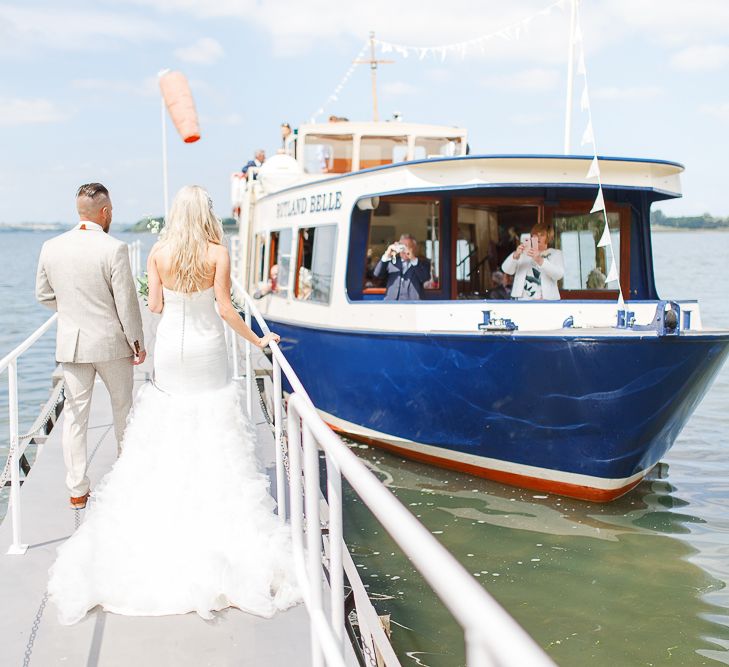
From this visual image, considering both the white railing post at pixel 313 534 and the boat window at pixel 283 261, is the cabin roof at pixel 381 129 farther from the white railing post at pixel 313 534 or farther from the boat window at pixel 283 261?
the white railing post at pixel 313 534

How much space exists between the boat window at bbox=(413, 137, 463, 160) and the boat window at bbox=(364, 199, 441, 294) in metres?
3.53

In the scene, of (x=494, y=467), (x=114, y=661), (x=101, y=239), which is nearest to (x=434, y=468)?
(x=494, y=467)

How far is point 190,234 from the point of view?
3.48 m

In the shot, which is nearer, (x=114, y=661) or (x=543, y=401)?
(x=114, y=661)

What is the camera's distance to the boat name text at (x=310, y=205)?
27.9ft

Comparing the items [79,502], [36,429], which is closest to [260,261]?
[36,429]

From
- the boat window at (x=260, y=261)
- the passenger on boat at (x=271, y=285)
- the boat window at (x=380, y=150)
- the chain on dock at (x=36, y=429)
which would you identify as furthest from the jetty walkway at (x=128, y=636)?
the boat window at (x=380, y=150)

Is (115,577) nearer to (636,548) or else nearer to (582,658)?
(582,658)

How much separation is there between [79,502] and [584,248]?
5592 millimetres

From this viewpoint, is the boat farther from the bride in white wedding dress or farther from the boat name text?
the bride in white wedding dress

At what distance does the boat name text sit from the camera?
27.9ft

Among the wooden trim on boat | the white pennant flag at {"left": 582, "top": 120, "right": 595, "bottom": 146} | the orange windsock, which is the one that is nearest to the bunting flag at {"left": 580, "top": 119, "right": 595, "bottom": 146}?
the white pennant flag at {"left": 582, "top": 120, "right": 595, "bottom": 146}

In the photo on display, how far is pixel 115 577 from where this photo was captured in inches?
128

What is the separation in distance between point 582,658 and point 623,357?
241 cm
